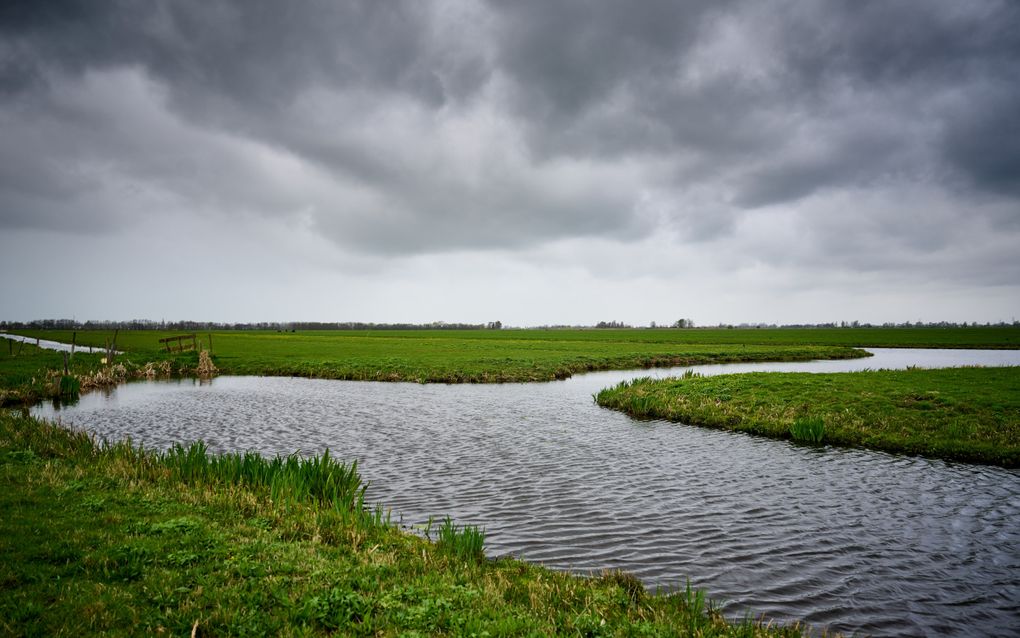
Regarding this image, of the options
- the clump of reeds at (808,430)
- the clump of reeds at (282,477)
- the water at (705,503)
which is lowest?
the water at (705,503)

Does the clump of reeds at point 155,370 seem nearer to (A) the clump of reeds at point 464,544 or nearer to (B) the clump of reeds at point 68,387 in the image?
(B) the clump of reeds at point 68,387

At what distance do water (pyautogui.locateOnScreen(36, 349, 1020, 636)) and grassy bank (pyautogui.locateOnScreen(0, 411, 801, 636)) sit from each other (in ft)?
6.67

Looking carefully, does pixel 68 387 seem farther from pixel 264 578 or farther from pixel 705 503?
pixel 705 503

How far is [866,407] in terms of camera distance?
2469cm

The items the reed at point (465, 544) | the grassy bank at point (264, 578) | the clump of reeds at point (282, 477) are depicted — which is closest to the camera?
the grassy bank at point (264, 578)

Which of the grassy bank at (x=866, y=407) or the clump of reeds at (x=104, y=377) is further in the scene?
the clump of reeds at (x=104, y=377)

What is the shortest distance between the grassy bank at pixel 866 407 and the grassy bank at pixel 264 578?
55.5 ft

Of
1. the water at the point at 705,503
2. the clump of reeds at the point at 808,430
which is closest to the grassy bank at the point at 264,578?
the water at the point at 705,503

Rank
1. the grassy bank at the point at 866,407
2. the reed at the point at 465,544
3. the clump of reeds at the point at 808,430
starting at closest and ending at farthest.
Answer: the reed at the point at 465,544, the grassy bank at the point at 866,407, the clump of reeds at the point at 808,430

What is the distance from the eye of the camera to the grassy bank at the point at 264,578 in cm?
662

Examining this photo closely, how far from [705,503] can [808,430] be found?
10582mm

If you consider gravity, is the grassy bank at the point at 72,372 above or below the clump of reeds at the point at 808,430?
above

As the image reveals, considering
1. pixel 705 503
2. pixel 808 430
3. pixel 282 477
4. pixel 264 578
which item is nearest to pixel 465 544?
pixel 264 578

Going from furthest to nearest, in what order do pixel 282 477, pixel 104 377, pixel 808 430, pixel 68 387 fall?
pixel 104 377 < pixel 68 387 < pixel 808 430 < pixel 282 477
